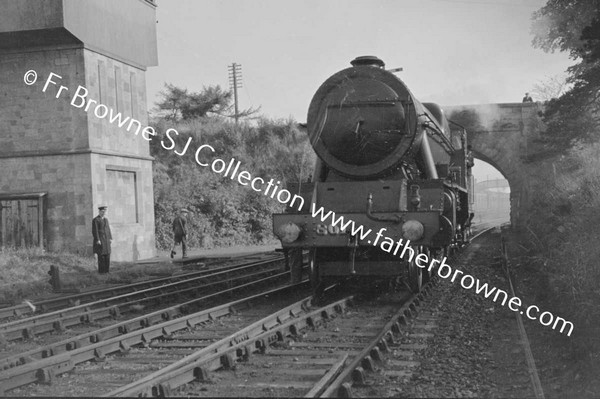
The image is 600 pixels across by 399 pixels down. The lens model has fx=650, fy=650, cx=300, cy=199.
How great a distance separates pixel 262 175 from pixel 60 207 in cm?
1471

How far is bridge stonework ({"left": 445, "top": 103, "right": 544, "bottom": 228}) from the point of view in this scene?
96.6ft

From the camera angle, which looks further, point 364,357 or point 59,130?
point 59,130

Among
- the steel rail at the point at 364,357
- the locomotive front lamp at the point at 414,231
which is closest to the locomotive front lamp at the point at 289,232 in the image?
the locomotive front lamp at the point at 414,231

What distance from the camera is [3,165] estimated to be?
17484mm

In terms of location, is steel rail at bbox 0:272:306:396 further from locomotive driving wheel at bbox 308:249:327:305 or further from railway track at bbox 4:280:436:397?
locomotive driving wheel at bbox 308:249:327:305

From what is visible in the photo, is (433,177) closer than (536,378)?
No

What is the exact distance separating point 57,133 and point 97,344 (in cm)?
1236

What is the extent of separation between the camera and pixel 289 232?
8.77 m

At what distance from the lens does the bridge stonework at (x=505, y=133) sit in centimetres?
2945

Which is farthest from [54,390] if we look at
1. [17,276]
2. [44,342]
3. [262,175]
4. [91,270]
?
[262,175]

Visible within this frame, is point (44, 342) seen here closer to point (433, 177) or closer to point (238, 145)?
point (433, 177)

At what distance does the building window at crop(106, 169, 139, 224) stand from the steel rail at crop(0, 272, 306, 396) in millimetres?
9551

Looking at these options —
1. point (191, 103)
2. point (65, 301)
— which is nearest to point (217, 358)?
point (65, 301)

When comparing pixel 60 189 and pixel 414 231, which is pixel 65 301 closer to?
pixel 414 231
